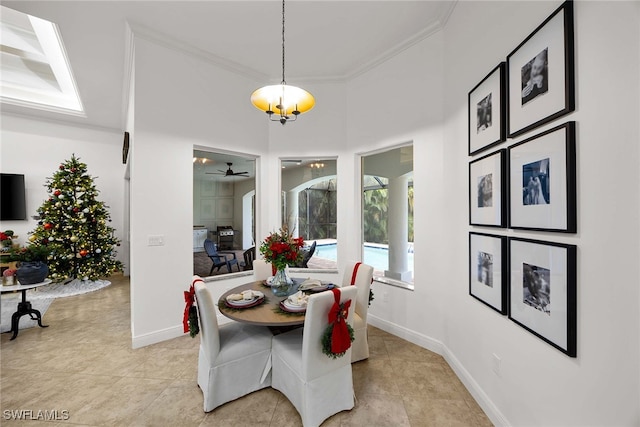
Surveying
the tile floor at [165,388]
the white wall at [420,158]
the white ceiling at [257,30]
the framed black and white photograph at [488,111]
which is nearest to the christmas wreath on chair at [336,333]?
the tile floor at [165,388]

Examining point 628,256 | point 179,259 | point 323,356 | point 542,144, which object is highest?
point 542,144

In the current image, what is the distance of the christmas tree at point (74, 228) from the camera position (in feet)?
15.8

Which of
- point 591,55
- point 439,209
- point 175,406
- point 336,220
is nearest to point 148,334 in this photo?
point 175,406

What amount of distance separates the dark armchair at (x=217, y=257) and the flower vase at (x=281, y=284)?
1.37m

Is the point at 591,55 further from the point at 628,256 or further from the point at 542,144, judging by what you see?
the point at 628,256

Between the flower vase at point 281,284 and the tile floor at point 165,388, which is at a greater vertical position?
the flower vase at point 281,284

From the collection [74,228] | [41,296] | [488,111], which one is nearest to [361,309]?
[488,111]

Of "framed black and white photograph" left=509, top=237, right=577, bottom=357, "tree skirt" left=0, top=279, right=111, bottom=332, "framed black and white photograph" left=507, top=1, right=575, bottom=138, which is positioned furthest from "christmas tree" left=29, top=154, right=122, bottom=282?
"framed black and white photograph" left=507, top=1, right=575, bottom=138

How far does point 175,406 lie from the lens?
1.94 m

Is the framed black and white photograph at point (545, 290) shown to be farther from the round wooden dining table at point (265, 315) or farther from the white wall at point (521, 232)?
the round wooden dining table at point (265, 315)

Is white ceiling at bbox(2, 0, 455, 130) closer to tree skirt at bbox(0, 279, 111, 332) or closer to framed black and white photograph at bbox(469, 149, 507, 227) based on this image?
framed black and white photograph at bbox(469, 149, 507, 227)

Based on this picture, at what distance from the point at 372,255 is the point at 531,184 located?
2325mm

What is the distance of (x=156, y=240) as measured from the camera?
294 centimetres

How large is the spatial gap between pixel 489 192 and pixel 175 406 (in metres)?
2.79
